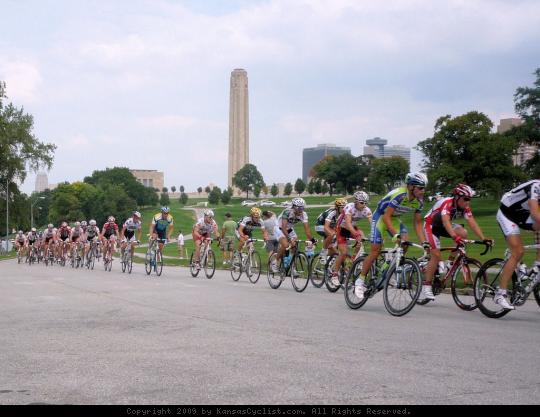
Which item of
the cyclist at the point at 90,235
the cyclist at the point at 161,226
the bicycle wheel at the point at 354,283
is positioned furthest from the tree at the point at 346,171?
the bicycle wheel at the point at 354,283

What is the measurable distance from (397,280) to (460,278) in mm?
1148

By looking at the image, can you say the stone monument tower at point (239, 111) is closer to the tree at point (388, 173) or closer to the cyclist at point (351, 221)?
the tree at point (388, 173)

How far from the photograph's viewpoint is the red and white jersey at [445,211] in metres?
10.8

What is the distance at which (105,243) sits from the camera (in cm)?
2791

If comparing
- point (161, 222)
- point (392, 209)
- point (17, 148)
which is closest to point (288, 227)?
point (392, 209)

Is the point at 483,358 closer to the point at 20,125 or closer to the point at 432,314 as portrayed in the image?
the point at 432,314

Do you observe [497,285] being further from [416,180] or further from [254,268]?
[254,268]

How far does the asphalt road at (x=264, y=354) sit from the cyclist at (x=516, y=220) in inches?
20.2

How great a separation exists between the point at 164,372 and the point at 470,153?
74.7m

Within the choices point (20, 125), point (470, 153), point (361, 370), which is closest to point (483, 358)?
point (361, 370)

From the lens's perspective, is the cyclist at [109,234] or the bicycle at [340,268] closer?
the bicycle at [340,268]

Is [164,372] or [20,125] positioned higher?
[20,125]

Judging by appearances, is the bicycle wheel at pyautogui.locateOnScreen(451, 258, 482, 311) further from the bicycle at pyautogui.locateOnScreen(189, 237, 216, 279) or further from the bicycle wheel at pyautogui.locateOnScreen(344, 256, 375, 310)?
the bicycle at pyautogui.locateOnScreen(189, 237, 216, 279)

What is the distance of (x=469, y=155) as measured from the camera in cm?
7781
